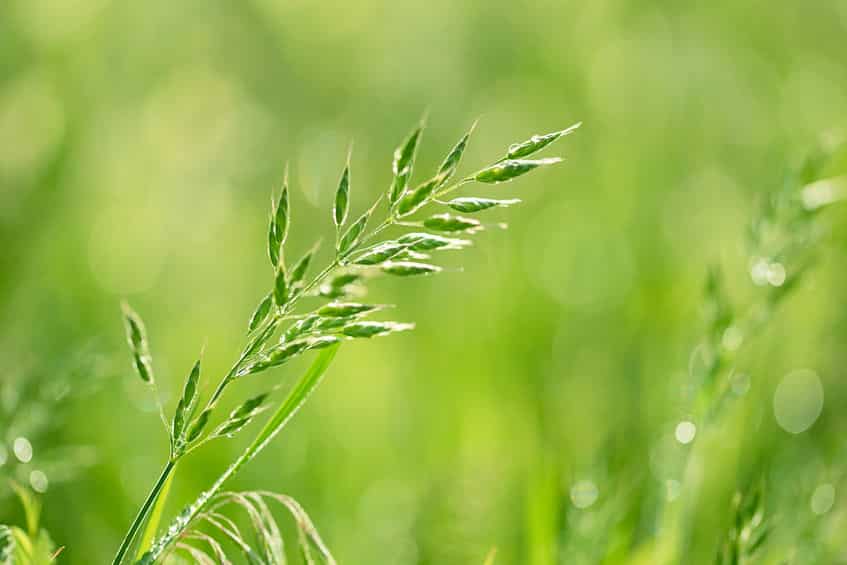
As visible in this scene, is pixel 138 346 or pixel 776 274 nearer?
pixel 138 346

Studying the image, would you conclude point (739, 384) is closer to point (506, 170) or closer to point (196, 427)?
point (506, 170)

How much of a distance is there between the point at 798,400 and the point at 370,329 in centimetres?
159

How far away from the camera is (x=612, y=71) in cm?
323

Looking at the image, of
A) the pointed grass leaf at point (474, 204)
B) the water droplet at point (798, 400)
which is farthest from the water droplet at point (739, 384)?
the water droplet at point (798, 400)

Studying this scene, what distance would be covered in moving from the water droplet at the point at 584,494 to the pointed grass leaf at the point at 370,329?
0.47 meters

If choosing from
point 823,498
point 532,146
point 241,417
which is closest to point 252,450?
point 241,417

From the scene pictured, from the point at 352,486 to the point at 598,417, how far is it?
502 millimetres

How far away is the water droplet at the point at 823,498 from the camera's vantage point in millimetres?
1157

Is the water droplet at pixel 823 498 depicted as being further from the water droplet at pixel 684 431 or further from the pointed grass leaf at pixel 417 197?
the pointed grass leaf at pixel 417 197

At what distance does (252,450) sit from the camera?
0.74 m

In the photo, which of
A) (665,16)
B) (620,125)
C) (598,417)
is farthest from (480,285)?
(665,16)

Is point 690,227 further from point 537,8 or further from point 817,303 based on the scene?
point 537,8

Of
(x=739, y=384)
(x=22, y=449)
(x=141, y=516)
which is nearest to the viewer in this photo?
(x=141, y=516)

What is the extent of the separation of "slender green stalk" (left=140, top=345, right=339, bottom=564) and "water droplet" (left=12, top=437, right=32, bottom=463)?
0.29 metres
